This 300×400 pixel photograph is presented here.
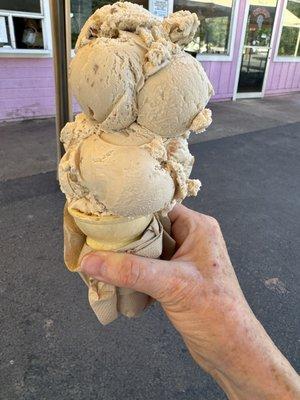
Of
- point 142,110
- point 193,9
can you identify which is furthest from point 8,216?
point 193,9

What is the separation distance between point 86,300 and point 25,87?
4.37 meters

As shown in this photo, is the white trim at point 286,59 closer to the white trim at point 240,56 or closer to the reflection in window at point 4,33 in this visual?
the white trim at point 240,56

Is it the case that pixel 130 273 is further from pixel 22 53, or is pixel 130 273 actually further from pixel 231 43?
pixel 231 43

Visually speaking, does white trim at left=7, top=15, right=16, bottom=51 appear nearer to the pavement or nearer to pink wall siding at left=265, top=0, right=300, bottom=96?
the pavement

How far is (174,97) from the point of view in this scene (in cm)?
89

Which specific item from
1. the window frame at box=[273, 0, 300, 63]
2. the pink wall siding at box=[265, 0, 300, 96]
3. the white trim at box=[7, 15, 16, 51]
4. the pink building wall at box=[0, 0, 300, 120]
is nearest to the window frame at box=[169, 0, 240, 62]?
the pink wall siding at box=[265, 0, 300, 96]

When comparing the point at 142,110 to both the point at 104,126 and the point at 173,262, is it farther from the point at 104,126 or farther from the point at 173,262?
the point at 173,262

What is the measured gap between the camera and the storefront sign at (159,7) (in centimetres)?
592

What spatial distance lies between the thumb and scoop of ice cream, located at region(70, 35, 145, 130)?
0.41 meters

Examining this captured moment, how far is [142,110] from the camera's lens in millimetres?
911

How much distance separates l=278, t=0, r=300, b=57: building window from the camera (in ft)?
26.8

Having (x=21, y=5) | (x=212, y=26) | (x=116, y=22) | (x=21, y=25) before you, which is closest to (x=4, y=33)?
(x=21, y=25)

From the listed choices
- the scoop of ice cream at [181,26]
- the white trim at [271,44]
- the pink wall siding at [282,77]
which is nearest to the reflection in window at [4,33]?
the scoop of ice cream at [181,26]

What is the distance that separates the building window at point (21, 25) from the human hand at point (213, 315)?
5.02 m
